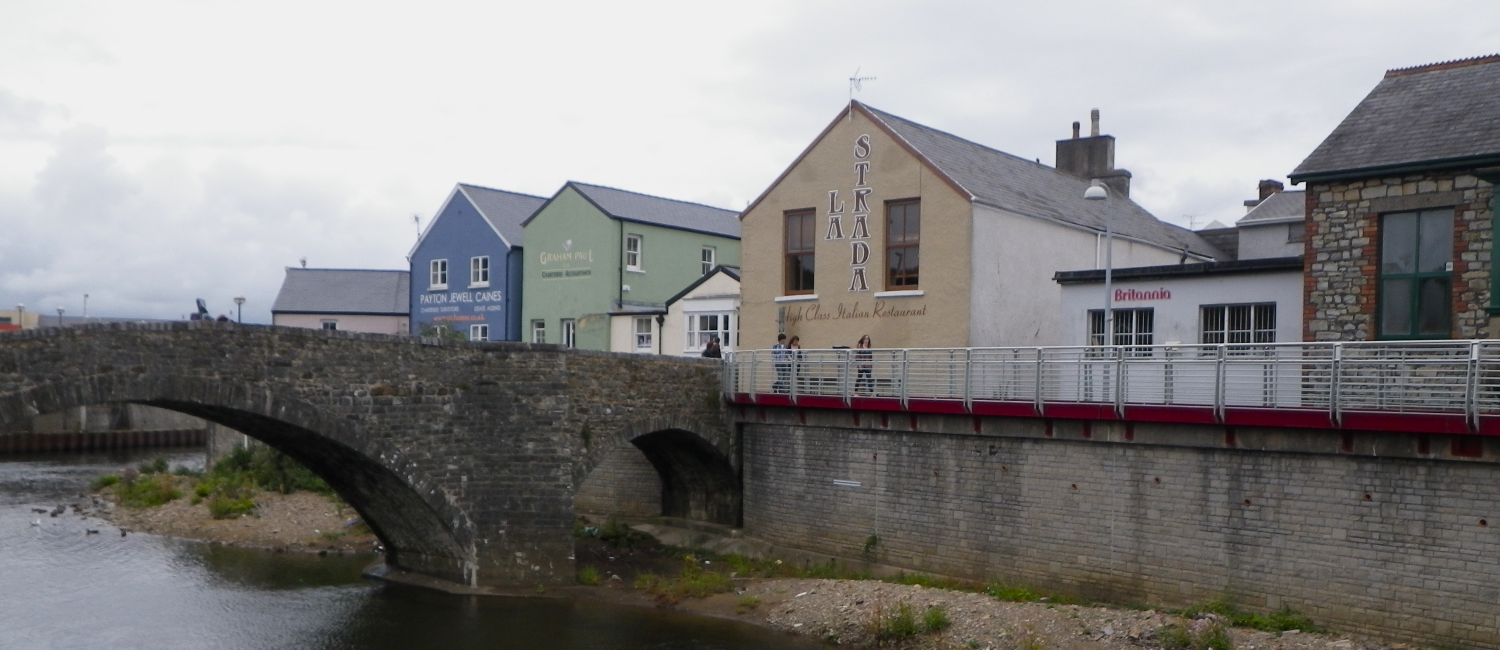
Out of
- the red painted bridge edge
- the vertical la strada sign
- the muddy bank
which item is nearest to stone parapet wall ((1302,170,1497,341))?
the red painted bridge edge

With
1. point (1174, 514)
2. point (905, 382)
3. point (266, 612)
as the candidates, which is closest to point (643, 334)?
point (905, 382)

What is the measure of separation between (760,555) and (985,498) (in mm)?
5694

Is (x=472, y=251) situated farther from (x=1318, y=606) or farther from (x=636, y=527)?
(x=1318, y=606)

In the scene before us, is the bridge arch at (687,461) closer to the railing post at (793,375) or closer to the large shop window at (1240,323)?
the railing post at (793,375)

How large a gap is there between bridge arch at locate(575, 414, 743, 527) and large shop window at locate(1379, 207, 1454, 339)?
41.7 feet

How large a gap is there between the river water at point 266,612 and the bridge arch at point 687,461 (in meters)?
3.59

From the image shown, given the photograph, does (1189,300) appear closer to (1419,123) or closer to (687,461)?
(1419,123)

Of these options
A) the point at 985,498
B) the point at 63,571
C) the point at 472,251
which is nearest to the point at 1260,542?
the point at 985,498

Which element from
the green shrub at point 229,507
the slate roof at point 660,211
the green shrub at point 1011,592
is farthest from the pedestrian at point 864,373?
the green shrub at point 229,507

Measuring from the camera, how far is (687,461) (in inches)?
1081

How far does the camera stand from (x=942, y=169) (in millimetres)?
25938

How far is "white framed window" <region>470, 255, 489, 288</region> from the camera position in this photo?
40188mm

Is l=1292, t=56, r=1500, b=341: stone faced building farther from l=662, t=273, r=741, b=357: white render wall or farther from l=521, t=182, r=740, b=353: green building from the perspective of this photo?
l=521, t=182, r=740, b=353: green building

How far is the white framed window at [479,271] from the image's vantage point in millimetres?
40188
